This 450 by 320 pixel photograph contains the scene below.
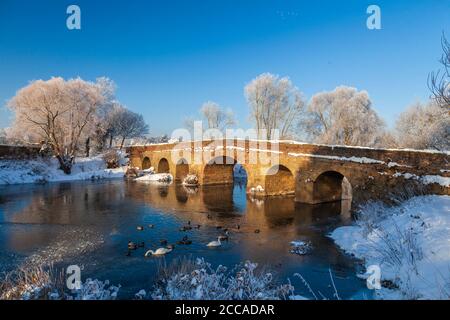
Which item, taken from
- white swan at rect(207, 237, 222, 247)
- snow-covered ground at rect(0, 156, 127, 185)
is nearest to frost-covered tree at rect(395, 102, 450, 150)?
white swan at rect(207, 237, 222, 247)

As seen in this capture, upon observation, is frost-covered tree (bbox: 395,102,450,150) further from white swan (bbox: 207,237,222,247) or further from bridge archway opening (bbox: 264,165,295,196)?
white swan (bbox: 207,237,222,247)

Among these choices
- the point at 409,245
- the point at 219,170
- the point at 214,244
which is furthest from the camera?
the point at 219,170

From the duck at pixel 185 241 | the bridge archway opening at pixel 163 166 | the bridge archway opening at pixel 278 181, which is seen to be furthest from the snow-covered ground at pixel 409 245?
the bridge archway opening at pixel 163 166

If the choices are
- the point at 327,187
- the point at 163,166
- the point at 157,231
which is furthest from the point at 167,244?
the point at 163,166

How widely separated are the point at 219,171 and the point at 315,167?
1334cm

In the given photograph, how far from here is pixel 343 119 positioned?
1304 inches

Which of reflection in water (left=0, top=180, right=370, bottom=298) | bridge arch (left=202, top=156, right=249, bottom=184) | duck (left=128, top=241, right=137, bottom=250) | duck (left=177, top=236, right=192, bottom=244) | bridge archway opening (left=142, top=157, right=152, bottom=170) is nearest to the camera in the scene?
reflection in water (left=0, top=180, right=370, bottom=298)

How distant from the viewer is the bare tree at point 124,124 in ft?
174

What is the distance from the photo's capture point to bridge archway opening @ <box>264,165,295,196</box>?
2292cm

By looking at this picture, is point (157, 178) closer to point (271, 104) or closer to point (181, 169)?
point (181, 169)

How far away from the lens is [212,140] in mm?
27359

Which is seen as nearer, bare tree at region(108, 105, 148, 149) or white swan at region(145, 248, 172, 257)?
white swan at region(145, 248, 172, 257)

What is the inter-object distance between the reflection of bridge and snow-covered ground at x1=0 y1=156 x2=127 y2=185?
35.3 ft
